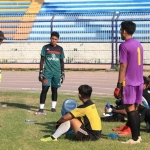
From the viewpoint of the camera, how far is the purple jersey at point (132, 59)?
7609 mm

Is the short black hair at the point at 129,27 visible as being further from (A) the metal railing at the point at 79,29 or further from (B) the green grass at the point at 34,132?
(A) the metal railing at the point at 79,29

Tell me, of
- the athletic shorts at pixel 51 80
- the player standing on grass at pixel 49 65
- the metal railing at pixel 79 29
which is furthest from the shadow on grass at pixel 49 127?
the metal railing at pixel 79 29

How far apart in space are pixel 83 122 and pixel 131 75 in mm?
1124

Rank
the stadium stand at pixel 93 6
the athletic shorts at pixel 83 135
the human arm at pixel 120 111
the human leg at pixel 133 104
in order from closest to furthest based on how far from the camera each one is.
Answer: the human leg at pixel 133 104 < the athletic shorts at pixel 83 135 < the human arm at pixel 120 111 < the stadium stand at pixel 93 6

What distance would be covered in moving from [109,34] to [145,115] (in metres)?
15.1

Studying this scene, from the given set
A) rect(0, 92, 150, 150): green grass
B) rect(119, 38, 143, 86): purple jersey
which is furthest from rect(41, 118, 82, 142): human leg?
rect(119, 38, 143, 86): purple jersey

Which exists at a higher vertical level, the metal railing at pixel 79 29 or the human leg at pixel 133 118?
the metal railing at pixel 79 29

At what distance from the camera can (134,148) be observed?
745 cm

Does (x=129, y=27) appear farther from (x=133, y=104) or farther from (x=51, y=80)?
(x=51, y=80)

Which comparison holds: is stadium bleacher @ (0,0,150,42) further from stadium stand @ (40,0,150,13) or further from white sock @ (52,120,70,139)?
white sock @ (52,120,70,139)

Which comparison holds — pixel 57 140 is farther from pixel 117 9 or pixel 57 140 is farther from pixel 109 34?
pixel 117 9

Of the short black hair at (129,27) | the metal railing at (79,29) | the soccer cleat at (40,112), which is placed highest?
the metal railing at (79,29)

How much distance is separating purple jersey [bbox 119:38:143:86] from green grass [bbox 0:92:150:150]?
1068mm

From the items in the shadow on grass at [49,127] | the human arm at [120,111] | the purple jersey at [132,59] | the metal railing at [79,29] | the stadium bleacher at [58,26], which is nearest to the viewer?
the purple jersey at [132,59]
